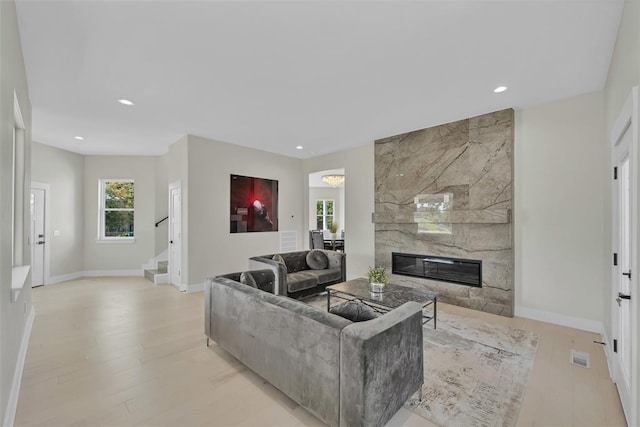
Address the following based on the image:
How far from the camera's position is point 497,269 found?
157 inches

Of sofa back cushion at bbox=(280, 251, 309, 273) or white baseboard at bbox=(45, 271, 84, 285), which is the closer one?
sofa back cushion at bbox=(280, 251, 309, 273)

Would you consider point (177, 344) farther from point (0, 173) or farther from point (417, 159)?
point (417, 159)

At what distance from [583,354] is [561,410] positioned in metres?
1.20

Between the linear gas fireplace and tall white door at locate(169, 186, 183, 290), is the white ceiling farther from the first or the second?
the linear gas fireplace

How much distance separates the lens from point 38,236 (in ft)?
18.3

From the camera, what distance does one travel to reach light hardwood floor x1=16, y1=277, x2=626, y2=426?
6.37 ft

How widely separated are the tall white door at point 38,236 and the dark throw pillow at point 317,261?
17.8 feet

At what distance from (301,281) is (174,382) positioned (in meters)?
2.24

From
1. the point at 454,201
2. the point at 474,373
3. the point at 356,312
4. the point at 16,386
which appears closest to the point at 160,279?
the point at 16,386

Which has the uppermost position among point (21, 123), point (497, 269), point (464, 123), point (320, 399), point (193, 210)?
point (464, 123)

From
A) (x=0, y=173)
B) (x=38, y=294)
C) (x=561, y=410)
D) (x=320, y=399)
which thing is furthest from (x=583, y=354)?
(x=38, y=294)

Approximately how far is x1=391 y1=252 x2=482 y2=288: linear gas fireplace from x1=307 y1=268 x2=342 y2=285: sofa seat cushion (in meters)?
1.11

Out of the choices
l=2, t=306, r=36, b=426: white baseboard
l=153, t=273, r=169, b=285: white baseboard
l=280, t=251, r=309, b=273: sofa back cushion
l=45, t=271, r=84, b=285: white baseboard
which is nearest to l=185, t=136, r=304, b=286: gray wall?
l=153, t=273, r=169, b=285: white baseboard

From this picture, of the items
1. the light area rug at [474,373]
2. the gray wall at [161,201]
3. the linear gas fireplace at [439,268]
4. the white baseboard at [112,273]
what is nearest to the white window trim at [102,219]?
the gray wall at [161,201]
